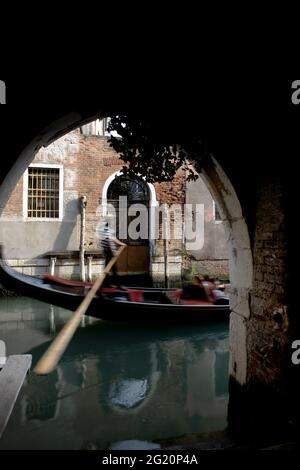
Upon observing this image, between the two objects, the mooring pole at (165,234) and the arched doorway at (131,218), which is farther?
the arched doorway at (131,218)

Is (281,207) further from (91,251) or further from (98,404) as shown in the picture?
(91,251)

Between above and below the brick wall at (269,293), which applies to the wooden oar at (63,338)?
below

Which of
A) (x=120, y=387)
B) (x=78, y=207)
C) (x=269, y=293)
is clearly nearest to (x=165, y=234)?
(x=78, y=207)

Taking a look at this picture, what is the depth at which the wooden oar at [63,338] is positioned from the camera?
116 inches

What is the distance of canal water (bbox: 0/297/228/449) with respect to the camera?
93.6 inches

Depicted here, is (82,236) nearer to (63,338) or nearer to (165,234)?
(165,234)

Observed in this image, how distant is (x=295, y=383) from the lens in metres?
1.74

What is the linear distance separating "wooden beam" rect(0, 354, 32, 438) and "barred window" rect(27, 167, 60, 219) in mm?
5164

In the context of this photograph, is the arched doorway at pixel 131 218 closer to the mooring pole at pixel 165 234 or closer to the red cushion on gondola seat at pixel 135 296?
the mooring pole at pixel 165 234

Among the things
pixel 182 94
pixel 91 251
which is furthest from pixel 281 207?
pixel 91 251

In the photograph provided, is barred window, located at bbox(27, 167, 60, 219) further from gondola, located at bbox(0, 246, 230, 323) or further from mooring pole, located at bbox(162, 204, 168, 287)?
gondola, located at bbox(0, 246, 230, 323)

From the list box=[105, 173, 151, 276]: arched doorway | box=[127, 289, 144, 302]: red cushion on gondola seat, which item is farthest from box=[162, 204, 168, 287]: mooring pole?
box=[127, 289, 144, 302]: red cushion on gondola seat

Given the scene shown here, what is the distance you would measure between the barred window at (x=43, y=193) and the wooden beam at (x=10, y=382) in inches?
203

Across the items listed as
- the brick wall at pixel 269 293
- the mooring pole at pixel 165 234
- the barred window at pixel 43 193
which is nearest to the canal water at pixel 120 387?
the brick wall at pixel 269 293
